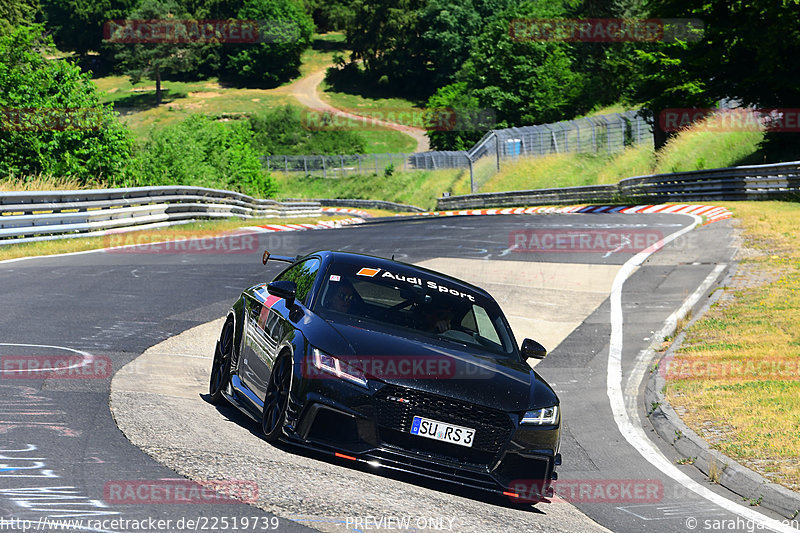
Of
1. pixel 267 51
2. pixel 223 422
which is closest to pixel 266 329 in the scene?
pixel 223 422

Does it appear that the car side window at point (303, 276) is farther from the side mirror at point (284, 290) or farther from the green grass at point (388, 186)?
the green grass at point (388, 186)

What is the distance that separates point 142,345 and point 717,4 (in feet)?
109

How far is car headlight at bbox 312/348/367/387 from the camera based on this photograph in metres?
6.45

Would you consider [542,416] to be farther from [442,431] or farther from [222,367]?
[222,367]

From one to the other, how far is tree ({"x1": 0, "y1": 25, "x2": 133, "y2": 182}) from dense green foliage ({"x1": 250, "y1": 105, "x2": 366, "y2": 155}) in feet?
217

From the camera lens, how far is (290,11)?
150m

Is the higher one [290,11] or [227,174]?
[290,11]

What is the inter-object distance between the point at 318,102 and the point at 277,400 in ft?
410

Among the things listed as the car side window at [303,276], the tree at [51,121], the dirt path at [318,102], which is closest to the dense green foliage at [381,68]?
the tree at [51,121]

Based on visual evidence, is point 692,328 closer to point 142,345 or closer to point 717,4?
point 142,345

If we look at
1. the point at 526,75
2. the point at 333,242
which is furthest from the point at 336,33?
the point at 333,242

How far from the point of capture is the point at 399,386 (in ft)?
21.1

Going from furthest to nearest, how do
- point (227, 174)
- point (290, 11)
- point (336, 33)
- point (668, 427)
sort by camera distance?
point (336, 33) < point (290, 11) < point (227, 174) < point (668, 427)

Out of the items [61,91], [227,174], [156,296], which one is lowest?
[227,174]
